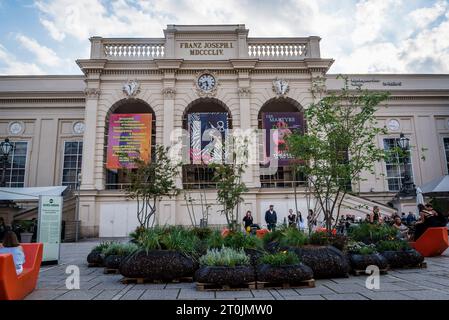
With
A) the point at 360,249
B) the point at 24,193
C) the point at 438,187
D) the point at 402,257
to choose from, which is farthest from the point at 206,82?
the point at 402,257

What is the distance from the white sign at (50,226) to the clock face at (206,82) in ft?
48.0

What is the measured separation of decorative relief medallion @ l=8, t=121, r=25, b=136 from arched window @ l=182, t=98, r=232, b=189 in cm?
1294

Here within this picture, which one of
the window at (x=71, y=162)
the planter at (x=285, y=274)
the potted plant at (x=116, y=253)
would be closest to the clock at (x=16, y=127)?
the window at (x=71, y=162)

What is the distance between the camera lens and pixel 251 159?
2277cm

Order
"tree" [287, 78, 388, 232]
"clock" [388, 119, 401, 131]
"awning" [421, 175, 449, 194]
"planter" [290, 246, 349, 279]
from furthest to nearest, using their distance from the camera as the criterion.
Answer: "clock" [388, 119, 401, 131] < "awning" [421, 175, 449, 194] < "tree" [287, 78, 388, 232] < "planter" [290, 246, 349, 279]

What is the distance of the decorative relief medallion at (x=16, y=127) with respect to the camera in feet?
86.8

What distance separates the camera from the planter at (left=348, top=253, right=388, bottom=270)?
8398mm

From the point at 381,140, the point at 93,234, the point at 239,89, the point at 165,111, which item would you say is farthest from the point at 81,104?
the point at 381,140

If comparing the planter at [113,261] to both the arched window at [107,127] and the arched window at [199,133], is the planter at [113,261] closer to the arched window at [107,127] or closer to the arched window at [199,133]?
the arched window at [199,133]

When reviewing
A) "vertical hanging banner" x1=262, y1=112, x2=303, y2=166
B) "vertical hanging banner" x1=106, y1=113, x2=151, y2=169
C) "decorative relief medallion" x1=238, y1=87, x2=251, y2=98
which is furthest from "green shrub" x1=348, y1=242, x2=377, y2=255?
"decorative relief medallion" x1=238, y1=87, x2=251, y2=98

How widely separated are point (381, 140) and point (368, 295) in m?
23.1

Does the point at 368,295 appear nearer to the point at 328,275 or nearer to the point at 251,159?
the point at 328,275

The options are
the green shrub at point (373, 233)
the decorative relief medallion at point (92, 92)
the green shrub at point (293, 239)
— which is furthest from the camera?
the decorative relief medallion at point (92, 92)

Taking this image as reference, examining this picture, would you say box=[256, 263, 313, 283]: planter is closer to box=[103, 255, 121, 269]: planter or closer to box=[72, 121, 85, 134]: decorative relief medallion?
box=[103, 255, 121, 269]: planter
